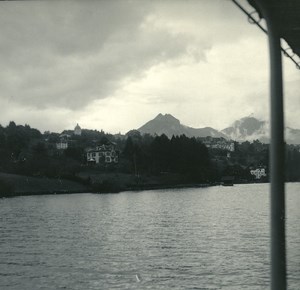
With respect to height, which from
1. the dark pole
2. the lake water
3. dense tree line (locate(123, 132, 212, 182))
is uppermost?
dense tree line (locate(123, 132, 212, 182))

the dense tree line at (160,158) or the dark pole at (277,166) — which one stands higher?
the dense tree line at (160,158)

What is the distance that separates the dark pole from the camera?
6.16 meters

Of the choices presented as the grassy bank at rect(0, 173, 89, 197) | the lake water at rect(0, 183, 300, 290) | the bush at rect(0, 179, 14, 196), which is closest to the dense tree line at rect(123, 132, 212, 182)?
the grassy bank at rect(0, 173, 89, 197)

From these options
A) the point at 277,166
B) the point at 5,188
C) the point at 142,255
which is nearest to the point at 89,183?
the point at 5,188

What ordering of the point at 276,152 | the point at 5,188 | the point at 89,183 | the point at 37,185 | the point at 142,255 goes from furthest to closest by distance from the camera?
the point at 89,183
the point at 37,185
the point at 5,188
the point at 142,255
the point at 276,152

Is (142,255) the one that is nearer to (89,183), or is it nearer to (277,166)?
(277,166)

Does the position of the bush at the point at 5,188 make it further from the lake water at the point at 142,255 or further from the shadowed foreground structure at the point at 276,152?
the shadowed foreground structure at the point at 276,152

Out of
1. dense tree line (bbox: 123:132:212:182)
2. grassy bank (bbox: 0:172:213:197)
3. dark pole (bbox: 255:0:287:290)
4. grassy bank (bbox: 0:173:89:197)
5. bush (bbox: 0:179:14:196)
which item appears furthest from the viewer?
dense tree line (bbox: 123:132:212:182)

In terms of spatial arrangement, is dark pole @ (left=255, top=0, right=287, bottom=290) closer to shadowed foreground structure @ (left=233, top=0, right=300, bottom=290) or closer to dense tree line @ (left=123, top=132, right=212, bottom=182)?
shadowed foreground structure @ (left=233, top=0, right=300, bottom=290)

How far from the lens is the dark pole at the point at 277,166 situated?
616 centimetres

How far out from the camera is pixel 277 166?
6250 mm

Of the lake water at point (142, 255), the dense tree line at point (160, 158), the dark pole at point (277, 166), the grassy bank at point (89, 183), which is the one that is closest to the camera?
the dark pole at point (277, 166)

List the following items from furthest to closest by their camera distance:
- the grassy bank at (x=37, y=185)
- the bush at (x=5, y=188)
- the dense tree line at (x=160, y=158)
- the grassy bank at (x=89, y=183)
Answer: the dense tree line at (x=160, y=158) → the grassy bank at (x=89, y=183) → the grassy bank at (x=37, y=185) → the bush at (x=5, y=188)

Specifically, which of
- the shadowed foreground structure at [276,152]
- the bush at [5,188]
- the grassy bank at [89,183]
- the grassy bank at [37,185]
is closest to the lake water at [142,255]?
the shadowed foreground structure at [276,152]
